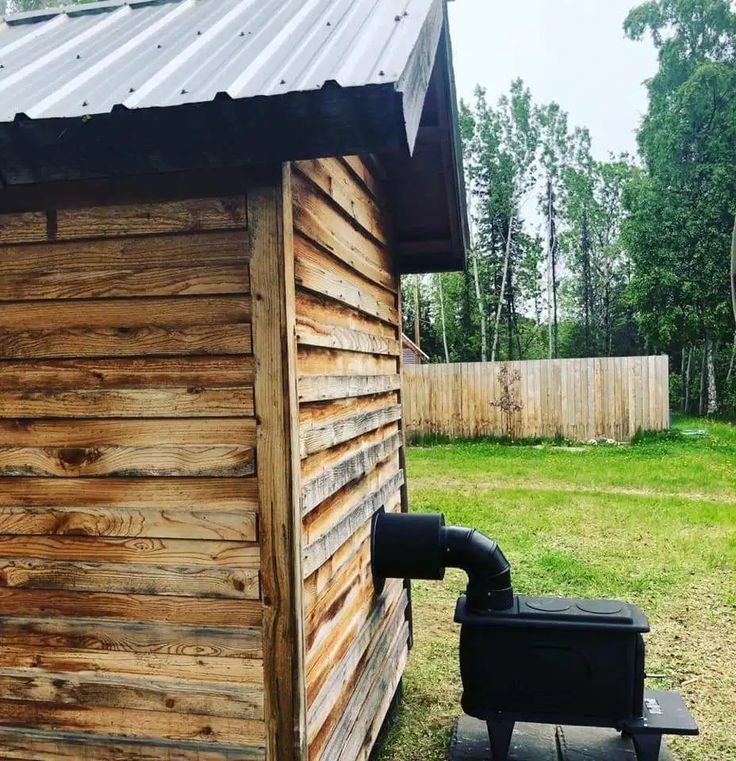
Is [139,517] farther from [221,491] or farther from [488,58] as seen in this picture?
[488,58]

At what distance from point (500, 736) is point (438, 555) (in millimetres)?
1070

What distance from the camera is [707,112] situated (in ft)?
66.0

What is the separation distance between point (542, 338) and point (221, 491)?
31899mm

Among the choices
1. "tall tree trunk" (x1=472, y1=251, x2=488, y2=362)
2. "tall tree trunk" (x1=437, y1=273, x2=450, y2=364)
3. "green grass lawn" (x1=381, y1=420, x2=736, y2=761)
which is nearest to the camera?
"green grass lawn" (x1=381, y1=420, x2=736, y2=761)

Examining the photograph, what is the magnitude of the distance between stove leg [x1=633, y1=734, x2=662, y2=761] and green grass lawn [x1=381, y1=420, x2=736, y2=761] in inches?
20.8

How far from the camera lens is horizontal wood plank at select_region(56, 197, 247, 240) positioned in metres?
2.07

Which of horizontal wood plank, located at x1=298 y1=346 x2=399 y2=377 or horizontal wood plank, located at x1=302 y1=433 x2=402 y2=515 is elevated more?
horizontal wood plank, located at x1=298 y1=346 x2=399 y2=377

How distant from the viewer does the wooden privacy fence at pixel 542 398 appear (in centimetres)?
1436

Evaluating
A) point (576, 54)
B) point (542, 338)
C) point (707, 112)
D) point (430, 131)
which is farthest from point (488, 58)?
point (430, 131)

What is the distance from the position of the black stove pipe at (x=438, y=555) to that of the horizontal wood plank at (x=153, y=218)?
175 centimetres

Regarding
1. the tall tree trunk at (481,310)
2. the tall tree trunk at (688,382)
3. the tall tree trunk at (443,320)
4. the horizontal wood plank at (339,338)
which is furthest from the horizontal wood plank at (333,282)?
the tall tree trunk at (443,320)

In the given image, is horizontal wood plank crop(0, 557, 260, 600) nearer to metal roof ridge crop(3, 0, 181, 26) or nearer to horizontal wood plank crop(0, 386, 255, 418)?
horizontal wood plank crop(0, 386, 255, 418)

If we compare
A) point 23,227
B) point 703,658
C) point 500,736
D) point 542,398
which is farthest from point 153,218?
point 542,398

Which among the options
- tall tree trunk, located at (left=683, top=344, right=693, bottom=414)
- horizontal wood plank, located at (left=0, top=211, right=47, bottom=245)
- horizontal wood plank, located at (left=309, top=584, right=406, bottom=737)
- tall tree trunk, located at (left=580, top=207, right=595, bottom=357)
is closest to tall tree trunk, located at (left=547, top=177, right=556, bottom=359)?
tall tree trunk, located at (left=580, top=207, right=595, bottom=357)
